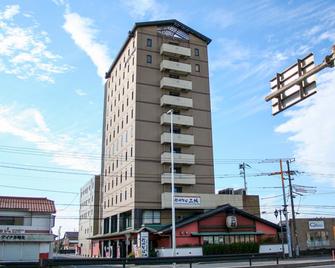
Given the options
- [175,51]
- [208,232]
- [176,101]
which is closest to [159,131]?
[176,101]

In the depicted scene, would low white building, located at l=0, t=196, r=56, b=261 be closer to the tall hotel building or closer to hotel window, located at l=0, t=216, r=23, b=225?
hotel window, located at l=0, t=216, r=23, b=225

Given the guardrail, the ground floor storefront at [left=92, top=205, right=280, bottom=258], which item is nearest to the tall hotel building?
the ground floor storefront at [left=92, top=205, right=280, bottom=258]

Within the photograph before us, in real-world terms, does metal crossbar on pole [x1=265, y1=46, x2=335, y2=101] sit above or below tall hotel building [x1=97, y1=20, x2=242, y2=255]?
below

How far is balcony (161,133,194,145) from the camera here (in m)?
62.1

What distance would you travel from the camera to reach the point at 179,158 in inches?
2452

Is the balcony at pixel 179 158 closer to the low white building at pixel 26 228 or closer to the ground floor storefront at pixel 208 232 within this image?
the ground floor storefront at pixel 208 232

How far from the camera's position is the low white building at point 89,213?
91.8 metres

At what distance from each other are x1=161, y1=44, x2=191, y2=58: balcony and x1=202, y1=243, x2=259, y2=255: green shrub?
32.0 metres

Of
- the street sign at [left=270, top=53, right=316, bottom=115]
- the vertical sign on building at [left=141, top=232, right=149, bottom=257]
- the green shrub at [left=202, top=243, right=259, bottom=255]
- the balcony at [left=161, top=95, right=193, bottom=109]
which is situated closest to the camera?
the street sign at [left=270, top=53, right=316, bottom=115]

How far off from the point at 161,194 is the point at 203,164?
9.19m

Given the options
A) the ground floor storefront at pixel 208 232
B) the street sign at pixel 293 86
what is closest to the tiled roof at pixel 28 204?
the ground floor storefront at pixel 208 232

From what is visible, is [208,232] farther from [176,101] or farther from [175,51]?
[175,51]

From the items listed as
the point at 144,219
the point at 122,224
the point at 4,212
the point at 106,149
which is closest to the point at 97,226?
the point at 106,149

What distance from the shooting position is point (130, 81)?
224ft
